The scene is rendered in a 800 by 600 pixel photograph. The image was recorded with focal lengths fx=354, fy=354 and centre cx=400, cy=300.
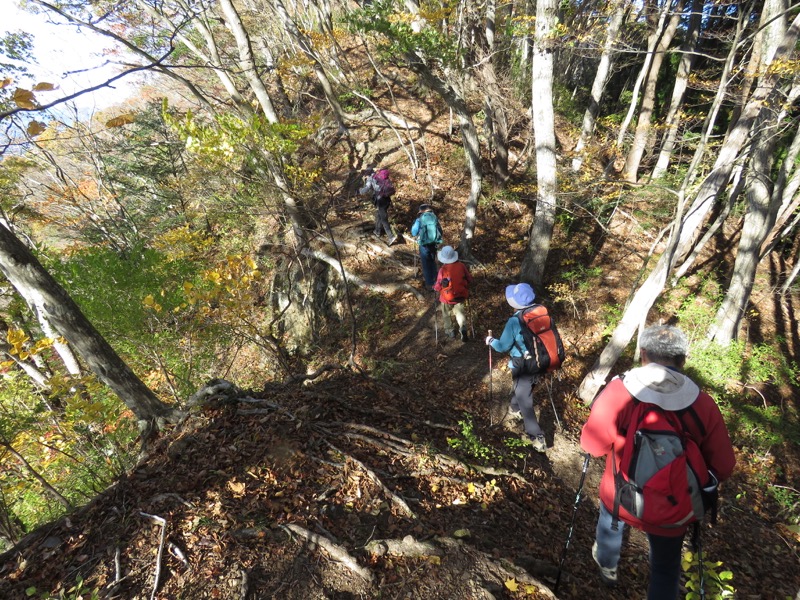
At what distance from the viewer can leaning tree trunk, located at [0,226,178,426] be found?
356 cm

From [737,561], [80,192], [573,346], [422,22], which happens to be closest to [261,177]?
[422,22]

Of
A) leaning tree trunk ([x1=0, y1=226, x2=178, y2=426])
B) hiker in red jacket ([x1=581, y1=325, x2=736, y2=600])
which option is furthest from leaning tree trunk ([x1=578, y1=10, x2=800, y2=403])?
leaning tree trunk ([x1=0, y1=226, x2=178, y2=426])

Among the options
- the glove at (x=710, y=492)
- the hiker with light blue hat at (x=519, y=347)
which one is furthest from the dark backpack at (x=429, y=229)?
the glove at (x=710, y=492)

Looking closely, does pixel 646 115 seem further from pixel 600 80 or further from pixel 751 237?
pixel 751 237

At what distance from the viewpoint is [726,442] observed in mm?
2229

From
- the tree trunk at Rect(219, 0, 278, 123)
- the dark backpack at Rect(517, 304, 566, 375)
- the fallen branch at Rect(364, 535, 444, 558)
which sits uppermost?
the tree trunk at Rect(219, 0, 278, 123)

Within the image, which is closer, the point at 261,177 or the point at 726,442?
the point at 726,442

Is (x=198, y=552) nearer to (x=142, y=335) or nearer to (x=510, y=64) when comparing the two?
(x=142, y=335)

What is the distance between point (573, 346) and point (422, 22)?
739 centimetres

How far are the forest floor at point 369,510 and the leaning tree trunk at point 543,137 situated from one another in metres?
2.61

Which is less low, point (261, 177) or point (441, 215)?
point (261, 177)

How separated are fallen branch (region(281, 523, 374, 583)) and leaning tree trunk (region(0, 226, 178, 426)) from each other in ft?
8.18

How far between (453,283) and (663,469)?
4.32m

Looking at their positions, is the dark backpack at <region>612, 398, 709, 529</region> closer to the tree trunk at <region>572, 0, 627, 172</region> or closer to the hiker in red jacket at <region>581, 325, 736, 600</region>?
the hiker in red jacket at <region>581, 325, 736, 600</region>
